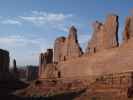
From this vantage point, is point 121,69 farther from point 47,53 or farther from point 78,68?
point 47,53

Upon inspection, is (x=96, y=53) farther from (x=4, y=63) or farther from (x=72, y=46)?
(x=4, y=63)

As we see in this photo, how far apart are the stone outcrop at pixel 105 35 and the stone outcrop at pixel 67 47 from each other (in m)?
5.18

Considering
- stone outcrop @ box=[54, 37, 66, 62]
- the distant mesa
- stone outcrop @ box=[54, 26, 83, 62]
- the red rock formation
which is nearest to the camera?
the distant mesa

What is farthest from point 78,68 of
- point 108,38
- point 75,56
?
point 108,38

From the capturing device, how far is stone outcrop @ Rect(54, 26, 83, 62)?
44.5 m

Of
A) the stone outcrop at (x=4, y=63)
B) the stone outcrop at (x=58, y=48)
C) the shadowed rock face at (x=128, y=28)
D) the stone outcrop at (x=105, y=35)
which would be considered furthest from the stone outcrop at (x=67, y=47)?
the shadowed rock face at (x=128, y=28)

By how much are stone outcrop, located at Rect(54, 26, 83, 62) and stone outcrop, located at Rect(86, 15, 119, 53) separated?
5176 mm

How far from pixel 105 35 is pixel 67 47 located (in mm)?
13387

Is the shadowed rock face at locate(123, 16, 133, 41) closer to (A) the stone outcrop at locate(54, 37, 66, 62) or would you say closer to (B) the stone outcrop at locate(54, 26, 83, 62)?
(B) the stone outcrop at locate(54, 26, 83, 62)

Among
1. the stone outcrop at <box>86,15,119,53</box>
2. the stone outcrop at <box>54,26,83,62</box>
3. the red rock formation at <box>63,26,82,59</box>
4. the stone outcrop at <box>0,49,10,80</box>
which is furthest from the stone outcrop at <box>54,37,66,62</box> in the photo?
the stone outcrop at <box>86,15,119,53</box>

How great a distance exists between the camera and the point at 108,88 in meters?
26.6

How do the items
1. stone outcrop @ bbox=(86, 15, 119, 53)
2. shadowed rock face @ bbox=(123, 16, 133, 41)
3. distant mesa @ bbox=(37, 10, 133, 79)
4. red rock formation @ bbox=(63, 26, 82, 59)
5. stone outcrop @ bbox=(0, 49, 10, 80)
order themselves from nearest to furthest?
distant mesa @ bbox=(37, 10, 133, 79)
shadowed rock face @ bbox=(123, 16, 133, 41)
stone outcrop @ bbox=(86, 15, 119, 53)
red rock formation @ bbox=(63, 26, 82, 59)
stone outcrop @ bbox=(0, 49, 10, 80)

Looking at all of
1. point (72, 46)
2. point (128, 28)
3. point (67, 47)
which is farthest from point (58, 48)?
point (128, 28)

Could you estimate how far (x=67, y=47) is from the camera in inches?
1885
